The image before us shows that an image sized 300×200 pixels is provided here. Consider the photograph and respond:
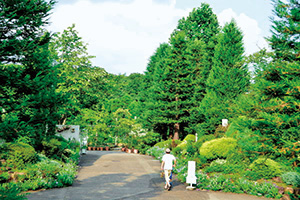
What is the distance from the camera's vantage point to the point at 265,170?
11.6 meters

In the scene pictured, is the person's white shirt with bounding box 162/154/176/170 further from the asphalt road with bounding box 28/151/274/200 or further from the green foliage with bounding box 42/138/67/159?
the green foliage with bounding box 42/138/67/159

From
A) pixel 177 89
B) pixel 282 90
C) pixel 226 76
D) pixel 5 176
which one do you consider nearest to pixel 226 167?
pixel 282 90

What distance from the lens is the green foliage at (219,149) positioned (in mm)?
14602

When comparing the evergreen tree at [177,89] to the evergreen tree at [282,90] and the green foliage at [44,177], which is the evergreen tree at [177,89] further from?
the green foliage at [44,177]

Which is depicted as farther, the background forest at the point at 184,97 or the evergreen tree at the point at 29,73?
the background forest at the point at 184,97

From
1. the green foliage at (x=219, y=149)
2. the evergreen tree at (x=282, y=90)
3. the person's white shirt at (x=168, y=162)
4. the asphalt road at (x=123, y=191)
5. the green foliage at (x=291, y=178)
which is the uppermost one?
the evergreen tree at (x=282, y=90)

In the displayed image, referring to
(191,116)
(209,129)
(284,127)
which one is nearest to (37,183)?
(284,127)

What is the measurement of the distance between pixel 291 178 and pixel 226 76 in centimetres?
1180

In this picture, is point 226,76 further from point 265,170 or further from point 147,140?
point 147,140

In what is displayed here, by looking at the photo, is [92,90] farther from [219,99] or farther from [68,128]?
[219,99]

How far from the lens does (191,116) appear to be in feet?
92.8

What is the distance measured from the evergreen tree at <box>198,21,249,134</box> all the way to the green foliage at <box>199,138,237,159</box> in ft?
19.8

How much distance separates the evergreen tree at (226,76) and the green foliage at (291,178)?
33.1 feet

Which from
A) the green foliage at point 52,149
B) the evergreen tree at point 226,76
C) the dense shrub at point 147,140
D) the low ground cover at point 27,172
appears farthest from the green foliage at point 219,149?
the dense shrub at point 147,140
